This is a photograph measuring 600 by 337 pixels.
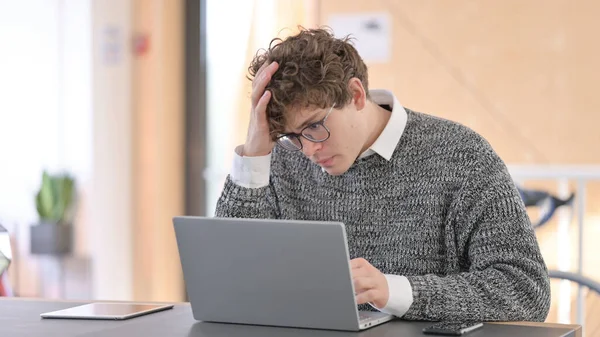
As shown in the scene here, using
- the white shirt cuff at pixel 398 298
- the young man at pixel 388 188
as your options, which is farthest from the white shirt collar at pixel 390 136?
the white shirt cuff at pixel 398 298

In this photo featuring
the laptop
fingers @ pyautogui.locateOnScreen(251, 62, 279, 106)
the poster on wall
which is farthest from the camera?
the poster on wall

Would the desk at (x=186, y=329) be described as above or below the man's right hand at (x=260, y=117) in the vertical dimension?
below

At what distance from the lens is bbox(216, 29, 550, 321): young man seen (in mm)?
1709

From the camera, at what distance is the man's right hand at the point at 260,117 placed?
1.80 m

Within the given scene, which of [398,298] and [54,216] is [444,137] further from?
[54,216]

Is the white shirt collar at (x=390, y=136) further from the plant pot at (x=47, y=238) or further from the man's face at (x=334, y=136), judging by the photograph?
the plant pot at (x=47, y=238)

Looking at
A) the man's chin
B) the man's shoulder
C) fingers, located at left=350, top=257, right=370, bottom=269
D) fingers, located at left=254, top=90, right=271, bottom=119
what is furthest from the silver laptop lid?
the man's shoulder

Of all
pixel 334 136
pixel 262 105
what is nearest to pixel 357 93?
pixel 334 136

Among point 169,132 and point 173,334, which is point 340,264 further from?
point 169,132

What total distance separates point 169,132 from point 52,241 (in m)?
0.78

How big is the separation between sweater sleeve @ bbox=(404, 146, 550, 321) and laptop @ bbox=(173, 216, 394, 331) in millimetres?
129

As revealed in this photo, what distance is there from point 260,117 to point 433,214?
16.0 inches

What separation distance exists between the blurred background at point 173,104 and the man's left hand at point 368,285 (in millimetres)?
2605

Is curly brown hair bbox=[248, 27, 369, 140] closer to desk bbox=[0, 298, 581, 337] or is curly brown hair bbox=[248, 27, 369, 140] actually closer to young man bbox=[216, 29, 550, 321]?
young man bbox=[216, 29, 550, 321]
